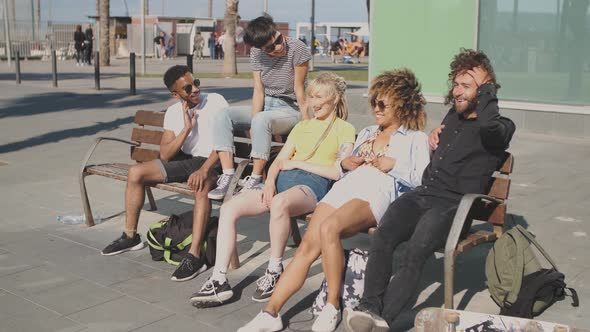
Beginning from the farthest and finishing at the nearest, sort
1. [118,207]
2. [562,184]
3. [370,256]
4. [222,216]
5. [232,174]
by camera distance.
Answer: [562,184] → [118,207] → [232,174] → [222,216] → [370,256]

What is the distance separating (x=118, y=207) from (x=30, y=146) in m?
4.32

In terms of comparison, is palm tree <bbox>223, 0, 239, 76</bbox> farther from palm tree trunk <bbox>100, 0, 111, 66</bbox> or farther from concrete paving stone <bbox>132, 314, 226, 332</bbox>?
concrete paving stone <bbox>132, 314, 226, 332</bbox>

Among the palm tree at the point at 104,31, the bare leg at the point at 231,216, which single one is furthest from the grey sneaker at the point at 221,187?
the palm tree at the point at 104,31

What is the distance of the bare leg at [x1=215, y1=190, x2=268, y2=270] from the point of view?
4.73m

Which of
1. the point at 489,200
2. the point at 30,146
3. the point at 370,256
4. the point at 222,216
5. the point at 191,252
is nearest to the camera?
the point at 370,256

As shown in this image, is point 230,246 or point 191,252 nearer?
point 230,246

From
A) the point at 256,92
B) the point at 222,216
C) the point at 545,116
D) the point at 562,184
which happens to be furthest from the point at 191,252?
the point at 545,116

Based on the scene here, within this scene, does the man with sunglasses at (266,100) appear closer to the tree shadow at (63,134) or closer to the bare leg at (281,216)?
the bare leg at (281,216)

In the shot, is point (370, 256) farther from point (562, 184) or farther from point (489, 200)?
point (562, 184)

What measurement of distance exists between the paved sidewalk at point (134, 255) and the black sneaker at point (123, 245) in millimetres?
70

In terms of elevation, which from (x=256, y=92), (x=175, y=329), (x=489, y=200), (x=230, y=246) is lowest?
(x=175, y=329)

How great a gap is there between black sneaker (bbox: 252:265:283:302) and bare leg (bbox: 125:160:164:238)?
4.68ft

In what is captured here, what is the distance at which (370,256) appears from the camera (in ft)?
13.9

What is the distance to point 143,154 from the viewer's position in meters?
6.71
